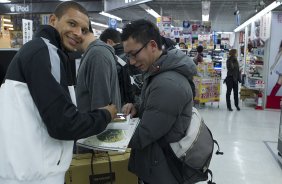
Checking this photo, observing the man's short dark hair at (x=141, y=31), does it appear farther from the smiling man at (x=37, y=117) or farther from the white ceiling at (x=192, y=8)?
→ the white ceiling at (x=192, y=8)

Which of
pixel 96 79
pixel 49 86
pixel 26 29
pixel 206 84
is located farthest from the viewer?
pixel 206 84

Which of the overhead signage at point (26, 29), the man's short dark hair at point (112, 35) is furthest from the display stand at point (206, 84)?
the man's short dark hair at point (112, 35)

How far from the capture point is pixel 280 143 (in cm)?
450

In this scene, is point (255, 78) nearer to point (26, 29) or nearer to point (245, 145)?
point (245, 145)

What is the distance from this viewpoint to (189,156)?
165 cm

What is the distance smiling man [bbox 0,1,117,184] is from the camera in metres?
1.26

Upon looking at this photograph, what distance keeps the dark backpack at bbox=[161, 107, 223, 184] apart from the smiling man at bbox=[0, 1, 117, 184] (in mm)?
456

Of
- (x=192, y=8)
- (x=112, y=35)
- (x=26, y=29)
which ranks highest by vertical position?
(x=192, y=8)

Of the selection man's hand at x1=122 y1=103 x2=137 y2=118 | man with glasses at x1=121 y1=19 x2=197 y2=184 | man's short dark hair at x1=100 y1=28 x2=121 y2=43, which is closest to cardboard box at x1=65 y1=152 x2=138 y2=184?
man with glasses at x1=121 y1=19 x2=197 y2=184

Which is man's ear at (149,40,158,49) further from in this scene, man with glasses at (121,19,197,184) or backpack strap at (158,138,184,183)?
backpack strap at (158,138,184,183)

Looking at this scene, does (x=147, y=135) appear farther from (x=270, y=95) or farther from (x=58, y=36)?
(x=270, y=95)

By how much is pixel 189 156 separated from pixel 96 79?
1073 millimetres

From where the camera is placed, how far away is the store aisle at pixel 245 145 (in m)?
4.09

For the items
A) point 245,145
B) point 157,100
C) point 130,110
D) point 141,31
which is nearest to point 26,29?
point 130,110
